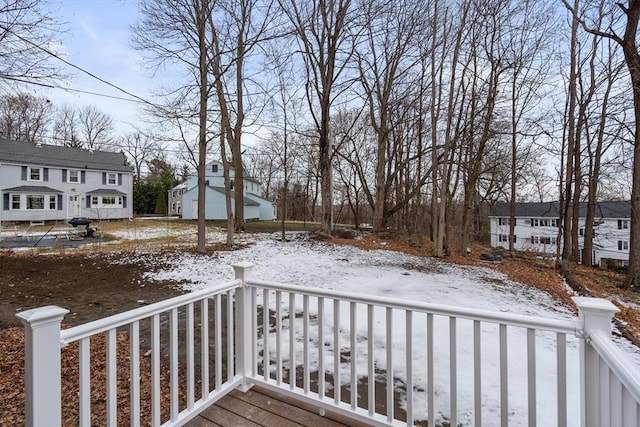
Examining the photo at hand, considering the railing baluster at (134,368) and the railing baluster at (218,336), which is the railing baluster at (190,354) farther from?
the railing baluster at (134,368)

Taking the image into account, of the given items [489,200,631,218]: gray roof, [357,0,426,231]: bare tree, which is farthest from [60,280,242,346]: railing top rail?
[489,200,631,218]: gray roof

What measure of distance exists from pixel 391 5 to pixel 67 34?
31.4 ft

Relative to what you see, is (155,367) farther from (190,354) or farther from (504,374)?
(504,374)

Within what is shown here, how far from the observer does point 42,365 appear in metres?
1.21

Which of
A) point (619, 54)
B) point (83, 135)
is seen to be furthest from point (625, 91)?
point (83, 135)

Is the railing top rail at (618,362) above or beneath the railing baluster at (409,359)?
above

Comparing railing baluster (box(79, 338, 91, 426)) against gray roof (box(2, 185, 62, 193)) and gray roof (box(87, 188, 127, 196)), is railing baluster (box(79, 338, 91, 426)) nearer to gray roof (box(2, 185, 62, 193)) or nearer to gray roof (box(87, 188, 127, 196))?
gray roof (box(2, 185, 62, 193))

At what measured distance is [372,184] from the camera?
68.0 feet

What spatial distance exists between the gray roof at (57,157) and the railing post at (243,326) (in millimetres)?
22754

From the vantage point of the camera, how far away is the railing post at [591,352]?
1.28 m

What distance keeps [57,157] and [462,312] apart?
86.9 ft

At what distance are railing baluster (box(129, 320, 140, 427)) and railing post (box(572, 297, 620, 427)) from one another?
2.05 metres

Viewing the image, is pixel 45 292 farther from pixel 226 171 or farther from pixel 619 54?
pixel 619 54

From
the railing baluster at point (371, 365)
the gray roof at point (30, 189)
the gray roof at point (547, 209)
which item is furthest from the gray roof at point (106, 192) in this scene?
the gray roof at point (547, 209)
